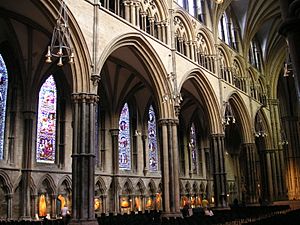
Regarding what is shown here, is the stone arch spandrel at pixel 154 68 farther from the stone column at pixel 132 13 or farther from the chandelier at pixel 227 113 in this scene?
the chandelier at pixel 227 113

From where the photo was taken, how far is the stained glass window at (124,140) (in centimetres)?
2597

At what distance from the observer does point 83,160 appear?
13.7m

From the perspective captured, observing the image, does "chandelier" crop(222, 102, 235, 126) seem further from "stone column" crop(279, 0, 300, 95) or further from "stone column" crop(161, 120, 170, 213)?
"stone column" crop(279, 0, 300, 95)

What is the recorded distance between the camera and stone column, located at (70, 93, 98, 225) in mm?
13352

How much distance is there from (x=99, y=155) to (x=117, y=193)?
285 centimetres

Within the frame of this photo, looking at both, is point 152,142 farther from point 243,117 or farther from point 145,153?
point 243,117

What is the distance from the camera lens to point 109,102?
82.4ft

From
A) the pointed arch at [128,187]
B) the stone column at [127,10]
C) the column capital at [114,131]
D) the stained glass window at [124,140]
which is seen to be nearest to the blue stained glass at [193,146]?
the stained glass window at [124,140]

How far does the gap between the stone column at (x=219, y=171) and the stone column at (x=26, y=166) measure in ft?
40.4

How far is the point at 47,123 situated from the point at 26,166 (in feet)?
11.2

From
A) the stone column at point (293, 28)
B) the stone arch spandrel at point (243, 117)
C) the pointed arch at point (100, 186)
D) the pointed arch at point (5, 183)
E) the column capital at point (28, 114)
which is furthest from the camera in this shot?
the stone arch spandrel at point (243, 117)

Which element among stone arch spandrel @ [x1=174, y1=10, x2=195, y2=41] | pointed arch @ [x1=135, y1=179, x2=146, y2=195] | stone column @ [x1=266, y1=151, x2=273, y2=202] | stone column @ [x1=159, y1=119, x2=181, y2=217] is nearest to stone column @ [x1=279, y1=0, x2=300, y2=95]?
stone column @ [x1=159, y1=119, x2=181, y2=217]

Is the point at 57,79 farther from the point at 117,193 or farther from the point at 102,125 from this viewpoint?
the point at 117,193

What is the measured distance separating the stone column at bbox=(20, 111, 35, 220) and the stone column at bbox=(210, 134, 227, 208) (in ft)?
40.4
